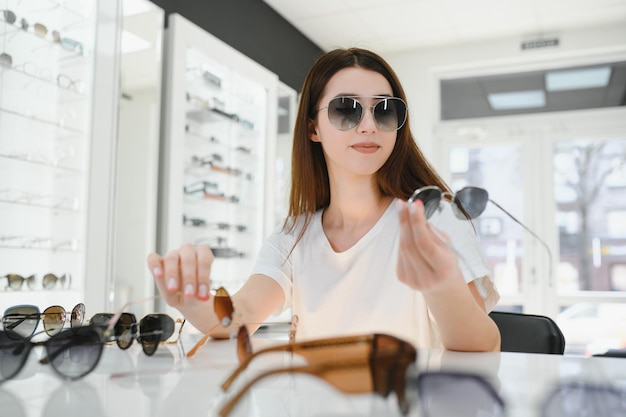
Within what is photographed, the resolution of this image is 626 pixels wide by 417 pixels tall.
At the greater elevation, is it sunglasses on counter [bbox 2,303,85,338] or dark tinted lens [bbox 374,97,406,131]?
dark tinted lens [bbox 374,97,406,131]

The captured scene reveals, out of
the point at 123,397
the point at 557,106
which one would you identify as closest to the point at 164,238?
the point at 123,397

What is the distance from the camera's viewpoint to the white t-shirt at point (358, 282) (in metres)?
1.64

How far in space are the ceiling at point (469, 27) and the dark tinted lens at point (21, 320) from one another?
521 cm

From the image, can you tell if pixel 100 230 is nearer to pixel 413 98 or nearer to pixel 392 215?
pixel 392 215

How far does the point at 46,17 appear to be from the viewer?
3332 millimetres

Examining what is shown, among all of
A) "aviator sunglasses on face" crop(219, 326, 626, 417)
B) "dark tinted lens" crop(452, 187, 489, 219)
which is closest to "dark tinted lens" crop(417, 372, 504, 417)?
"aviator sunglasses on face" crop(219, 326, 626, 417)

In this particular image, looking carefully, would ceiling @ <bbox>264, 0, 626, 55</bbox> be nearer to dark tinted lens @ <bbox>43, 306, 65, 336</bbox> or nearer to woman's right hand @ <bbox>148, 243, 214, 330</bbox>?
dark tinted lens @ <bbox>43, 306, 65, 336</bbox>

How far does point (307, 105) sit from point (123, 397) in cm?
148

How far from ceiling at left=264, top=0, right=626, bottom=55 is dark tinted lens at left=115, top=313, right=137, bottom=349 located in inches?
208

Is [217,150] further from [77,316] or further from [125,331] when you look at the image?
[125,331]

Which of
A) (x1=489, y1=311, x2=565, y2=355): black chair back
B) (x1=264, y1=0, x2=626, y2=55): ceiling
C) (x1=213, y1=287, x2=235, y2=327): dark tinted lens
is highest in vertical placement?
(x1=264, y1=0, x2=626, y2=55): ceiling

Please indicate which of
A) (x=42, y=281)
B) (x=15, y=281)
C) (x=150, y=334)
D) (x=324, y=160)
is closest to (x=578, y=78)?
(x=324, y=160)

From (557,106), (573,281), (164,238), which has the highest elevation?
(557,106)

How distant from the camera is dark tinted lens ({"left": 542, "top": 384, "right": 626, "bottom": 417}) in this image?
55 centimetres
